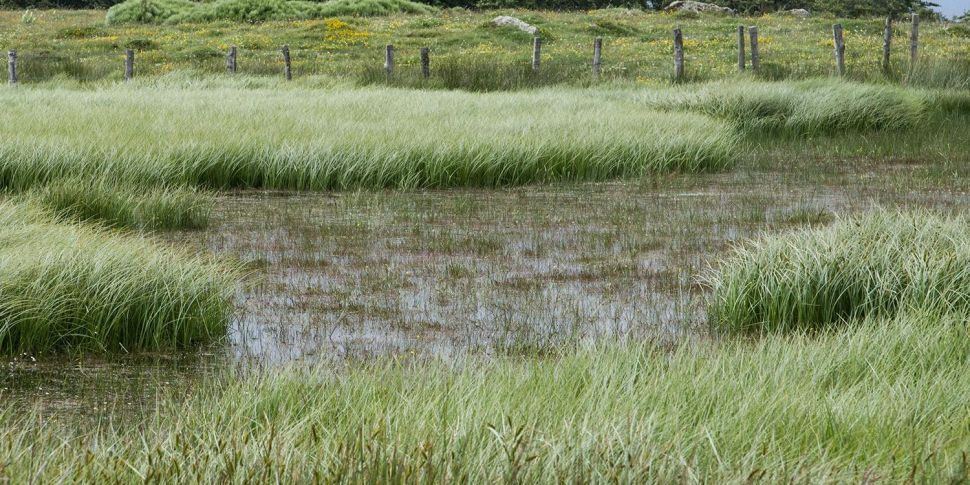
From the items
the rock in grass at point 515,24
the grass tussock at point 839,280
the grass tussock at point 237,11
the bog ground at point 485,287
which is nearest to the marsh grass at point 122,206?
the bog ground at point 485,287

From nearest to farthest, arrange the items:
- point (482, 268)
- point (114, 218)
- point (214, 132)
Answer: point (482, 268) < point (114, 218) < point (214, 132)

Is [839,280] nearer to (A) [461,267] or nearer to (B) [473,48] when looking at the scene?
(A) [461,267]

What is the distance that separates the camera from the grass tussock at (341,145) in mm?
9094

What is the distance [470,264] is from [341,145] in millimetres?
4046

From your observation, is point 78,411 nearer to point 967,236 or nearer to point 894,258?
point 894,258

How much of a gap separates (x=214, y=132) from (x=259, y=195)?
1516 millimetres

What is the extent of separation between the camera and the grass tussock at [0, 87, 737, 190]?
9094 mm

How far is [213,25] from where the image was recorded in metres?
35.7

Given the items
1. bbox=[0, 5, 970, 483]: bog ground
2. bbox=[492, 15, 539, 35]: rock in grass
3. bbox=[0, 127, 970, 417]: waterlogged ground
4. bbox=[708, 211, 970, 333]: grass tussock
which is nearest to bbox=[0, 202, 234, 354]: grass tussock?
bbox=[0, 5, 970, 483]: bog ground

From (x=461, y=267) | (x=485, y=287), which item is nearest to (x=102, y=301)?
(x=485, y=287)

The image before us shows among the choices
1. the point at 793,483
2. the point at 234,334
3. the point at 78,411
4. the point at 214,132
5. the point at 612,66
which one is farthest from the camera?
the point at 612,66

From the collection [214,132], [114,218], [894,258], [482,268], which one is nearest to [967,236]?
[894,258]

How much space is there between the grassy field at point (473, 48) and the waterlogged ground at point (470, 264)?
1005 cm

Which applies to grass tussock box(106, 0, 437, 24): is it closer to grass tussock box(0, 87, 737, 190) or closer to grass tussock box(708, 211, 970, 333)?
grass tussock box(0, 87, 737, 190)
